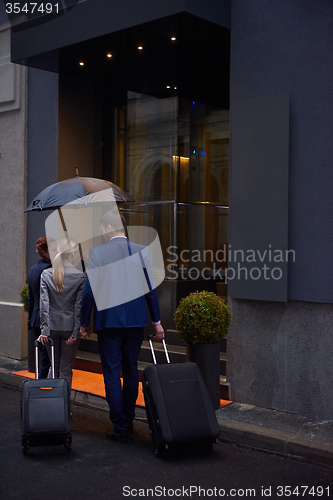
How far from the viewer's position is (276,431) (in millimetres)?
5680

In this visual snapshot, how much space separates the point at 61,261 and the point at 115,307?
3.39 feet

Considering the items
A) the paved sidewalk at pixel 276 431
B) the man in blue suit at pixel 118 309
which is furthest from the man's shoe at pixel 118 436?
the paved sidewalk at pixel 276 431

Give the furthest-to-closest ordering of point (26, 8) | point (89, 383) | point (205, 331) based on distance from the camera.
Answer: point (26, 8), point (89, 383), point (205, 331)

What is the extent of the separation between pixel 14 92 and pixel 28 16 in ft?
4.53

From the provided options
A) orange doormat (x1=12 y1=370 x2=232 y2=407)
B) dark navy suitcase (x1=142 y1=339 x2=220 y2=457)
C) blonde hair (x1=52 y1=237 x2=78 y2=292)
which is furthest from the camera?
orange doormat (x1=12 y1=370 x2=232 y2=407)

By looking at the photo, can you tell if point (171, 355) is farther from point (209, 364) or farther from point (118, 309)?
point (118, 309)

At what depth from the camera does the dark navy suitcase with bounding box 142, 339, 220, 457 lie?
496 cm

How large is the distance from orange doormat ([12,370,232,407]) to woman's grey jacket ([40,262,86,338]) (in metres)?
1.31

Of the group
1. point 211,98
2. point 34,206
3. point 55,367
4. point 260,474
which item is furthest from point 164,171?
point 260,474

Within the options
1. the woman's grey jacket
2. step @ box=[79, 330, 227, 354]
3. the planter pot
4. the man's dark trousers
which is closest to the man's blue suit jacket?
the man's dark trousers

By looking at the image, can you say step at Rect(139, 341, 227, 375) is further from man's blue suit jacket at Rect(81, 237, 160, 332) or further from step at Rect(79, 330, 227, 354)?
man's blue suit jacket at Rect(81, 237, 160, 332)

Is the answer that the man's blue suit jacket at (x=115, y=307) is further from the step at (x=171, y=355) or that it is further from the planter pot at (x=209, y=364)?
the step at (x=171, y=355)

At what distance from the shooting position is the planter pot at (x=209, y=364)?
21.2 ft

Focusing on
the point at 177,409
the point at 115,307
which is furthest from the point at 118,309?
the point at 177,409
